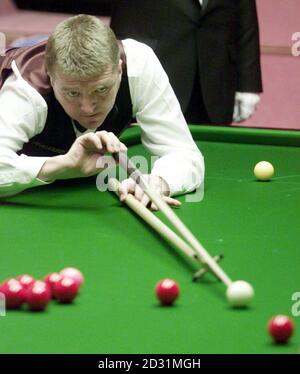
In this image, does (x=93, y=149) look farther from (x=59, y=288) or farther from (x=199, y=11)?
(x=199, y=11)

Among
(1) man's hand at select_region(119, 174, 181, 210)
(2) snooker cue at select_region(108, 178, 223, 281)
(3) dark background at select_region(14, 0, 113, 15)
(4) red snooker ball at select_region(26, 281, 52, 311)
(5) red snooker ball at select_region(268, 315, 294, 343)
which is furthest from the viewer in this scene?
(3) dark background at select_region(14, 0, 113, 15)

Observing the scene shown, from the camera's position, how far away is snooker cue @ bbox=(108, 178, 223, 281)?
2.43m

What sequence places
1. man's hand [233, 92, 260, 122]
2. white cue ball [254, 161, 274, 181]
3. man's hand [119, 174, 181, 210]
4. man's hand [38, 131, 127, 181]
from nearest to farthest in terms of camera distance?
1. man's hand [38, 131, 127, 181]
2. man's hand [119, 174, 181, 210]
3. white cue ball [254, 161, 274, 181]
4. man's hand [233, 92, 260, 122]

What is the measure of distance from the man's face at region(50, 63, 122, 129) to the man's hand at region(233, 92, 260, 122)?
4.13ft

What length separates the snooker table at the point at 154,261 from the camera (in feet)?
6.58

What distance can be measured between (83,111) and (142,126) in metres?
0.46

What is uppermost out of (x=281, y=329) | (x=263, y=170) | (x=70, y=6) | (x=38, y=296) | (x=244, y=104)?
(x=70, y=6)

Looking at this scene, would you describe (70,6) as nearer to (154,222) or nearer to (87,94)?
(87,94)

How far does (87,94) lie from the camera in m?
2.95

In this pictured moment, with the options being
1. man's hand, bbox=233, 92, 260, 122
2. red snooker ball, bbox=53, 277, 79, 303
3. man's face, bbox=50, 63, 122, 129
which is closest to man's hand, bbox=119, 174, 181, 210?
man's face, bbox=50, 63, 122, 129

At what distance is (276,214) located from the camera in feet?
9.69

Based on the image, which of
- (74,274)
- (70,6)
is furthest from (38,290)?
(70,6)

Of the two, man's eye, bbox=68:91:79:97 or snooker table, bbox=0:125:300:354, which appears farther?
man's eye, bbox=68:91:79:97

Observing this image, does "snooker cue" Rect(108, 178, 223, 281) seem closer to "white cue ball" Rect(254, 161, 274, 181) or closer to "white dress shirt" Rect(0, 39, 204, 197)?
"white dress shirt" Rect(0, 39, 204, 197)
